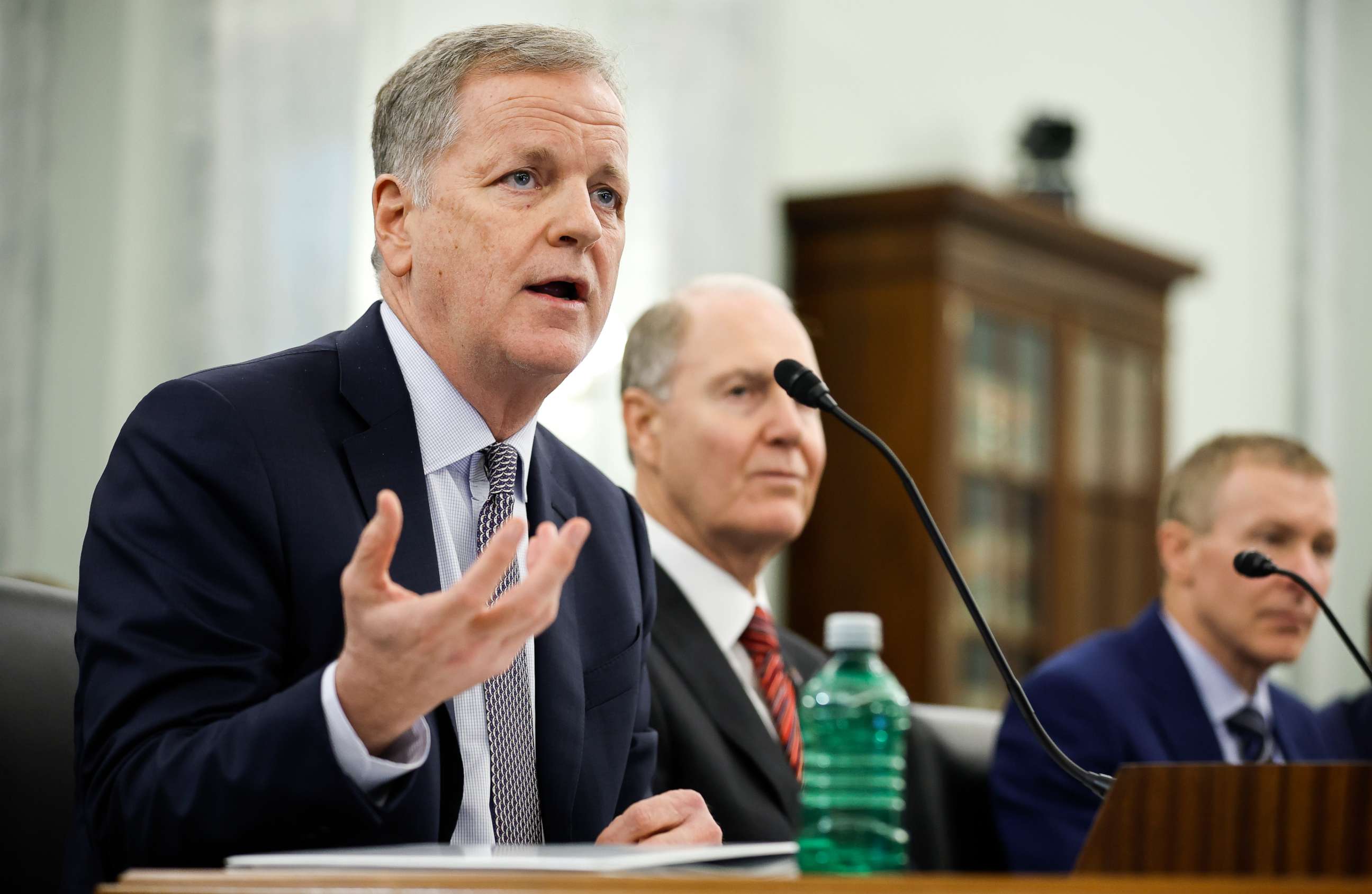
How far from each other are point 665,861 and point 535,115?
902 mm

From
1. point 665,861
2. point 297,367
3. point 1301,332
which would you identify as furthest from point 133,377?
point 1301,332

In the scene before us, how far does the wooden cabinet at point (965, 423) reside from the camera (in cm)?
550

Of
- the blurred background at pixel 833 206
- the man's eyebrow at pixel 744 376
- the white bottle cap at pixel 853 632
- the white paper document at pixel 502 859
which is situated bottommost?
the white paper document at pixel 502 859

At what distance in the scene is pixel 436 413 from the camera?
5.45 ft

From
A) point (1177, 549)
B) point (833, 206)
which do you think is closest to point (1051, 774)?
point (1177, 549)

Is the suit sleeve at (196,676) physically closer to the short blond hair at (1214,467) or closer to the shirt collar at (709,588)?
the shirt collar at (709,588)

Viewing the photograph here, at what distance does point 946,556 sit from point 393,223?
66 centimetres

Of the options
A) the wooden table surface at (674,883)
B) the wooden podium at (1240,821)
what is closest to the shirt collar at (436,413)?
the wooden table surface at (674,883)

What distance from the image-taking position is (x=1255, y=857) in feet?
3.34

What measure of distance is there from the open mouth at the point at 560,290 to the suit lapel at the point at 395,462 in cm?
16

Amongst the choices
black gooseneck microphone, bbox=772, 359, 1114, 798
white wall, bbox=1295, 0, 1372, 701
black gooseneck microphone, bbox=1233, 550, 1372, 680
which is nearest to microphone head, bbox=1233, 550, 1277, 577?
black gooseneck microphone, bbox=1233, 550, 1372, 680

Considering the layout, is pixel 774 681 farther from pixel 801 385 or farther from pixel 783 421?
pixel 801 385

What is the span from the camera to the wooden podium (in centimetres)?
102

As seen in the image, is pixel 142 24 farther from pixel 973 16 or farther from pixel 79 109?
pixel 973 16
